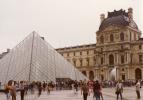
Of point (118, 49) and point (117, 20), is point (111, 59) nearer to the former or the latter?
point (118, 49)

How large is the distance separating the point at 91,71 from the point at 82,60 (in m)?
4.50

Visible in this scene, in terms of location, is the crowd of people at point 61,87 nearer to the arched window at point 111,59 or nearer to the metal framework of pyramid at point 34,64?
the metal framework of pyramid at point 34,64

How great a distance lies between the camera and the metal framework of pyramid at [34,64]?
3984 cm

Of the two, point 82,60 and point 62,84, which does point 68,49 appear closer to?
point 82,60

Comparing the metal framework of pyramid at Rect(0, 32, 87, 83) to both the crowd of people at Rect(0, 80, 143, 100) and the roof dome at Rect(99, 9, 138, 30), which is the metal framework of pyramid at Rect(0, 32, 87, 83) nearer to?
the crowd of people at Rect(0, 80, 143, 100)

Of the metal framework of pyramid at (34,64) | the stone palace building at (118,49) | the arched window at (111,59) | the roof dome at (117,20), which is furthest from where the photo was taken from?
the arched window at (111,59)

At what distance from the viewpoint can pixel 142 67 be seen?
82625 mm

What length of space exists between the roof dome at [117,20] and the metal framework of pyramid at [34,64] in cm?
4348

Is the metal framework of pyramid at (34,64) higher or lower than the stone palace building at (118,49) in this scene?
lower

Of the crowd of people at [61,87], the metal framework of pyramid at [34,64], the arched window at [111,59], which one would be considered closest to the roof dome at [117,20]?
the arched window at [111,59]

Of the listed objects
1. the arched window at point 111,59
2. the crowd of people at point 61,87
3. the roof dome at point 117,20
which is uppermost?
the roof dome at point 117,20

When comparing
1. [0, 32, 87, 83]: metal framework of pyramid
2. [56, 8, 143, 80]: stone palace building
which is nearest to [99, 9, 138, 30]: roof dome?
[56, 8, 143, 80]: stone palace building

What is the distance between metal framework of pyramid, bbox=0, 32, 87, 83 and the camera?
3984 centimetres

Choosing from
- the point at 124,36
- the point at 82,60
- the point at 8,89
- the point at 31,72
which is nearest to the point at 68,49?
the point at 82,60
